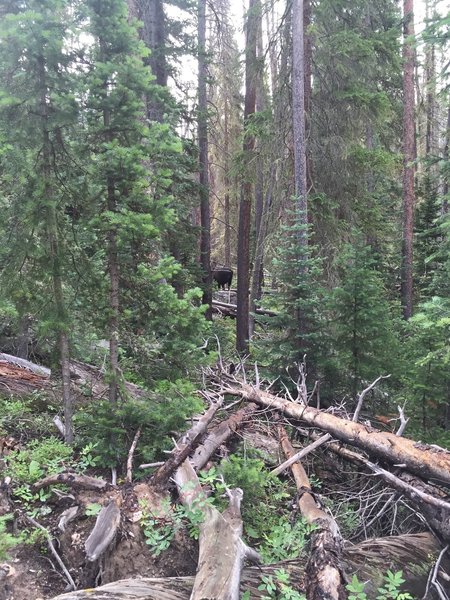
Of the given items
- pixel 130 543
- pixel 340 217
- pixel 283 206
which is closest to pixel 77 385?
pixel 130 543

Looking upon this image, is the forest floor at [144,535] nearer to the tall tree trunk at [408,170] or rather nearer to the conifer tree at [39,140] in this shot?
the conifer tree at [39,140]

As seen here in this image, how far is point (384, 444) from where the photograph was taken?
527cm

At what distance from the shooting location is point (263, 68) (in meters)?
→ 11.4

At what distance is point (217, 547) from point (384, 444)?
2.58 metres

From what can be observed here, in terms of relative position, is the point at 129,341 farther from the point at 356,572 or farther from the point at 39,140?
the point at 356,572

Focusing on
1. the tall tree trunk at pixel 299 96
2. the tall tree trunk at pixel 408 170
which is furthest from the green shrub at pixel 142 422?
the tall tree trunk at pixel 408 170

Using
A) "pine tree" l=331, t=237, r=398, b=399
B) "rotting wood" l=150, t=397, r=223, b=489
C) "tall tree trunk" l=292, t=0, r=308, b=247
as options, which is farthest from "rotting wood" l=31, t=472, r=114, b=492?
"tall tree trunk" l=292, t=0, r=308, b=247

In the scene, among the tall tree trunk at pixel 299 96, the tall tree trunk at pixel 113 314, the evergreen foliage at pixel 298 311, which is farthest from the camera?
the tall tree trunk at pixel 299 96

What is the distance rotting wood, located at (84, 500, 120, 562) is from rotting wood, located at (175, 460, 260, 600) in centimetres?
67

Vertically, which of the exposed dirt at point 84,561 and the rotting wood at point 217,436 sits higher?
the rotting wood at point 217,436

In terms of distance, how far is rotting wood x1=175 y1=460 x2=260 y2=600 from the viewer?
312 cm

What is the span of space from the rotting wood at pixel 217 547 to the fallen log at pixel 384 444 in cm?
191

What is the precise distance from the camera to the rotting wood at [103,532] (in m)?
3.69

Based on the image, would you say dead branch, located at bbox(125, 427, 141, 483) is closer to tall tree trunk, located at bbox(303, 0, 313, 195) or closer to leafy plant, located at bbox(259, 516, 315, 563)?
leafy plant, located at bbox(259, 516, 315, 563)
